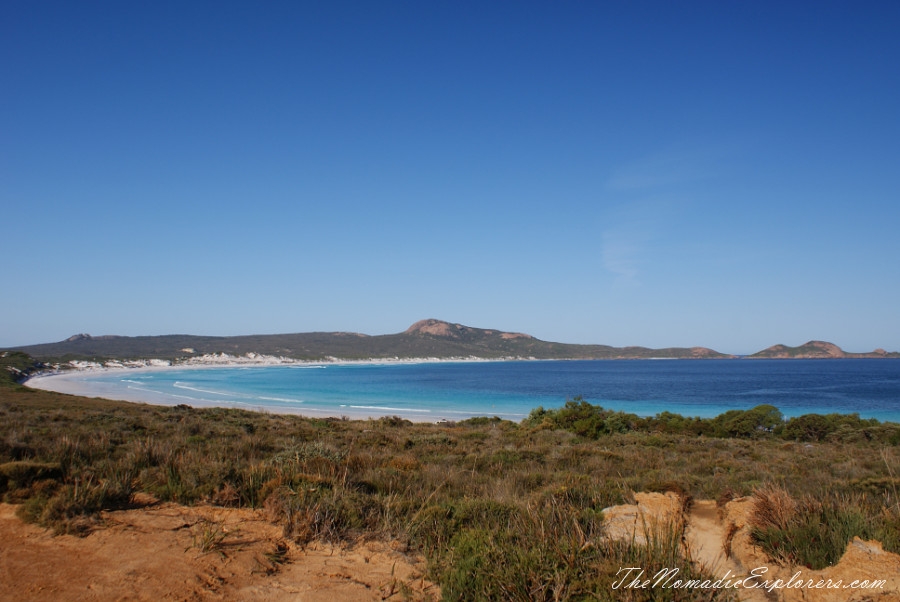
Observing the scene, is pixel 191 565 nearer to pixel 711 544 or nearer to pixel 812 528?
pixel 711 544

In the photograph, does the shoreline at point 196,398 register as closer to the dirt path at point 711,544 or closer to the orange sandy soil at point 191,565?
the dirt path at point 711,544

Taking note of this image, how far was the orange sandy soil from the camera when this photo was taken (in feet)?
13.1

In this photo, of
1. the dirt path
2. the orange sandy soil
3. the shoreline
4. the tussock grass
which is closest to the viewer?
the orange sandy soil

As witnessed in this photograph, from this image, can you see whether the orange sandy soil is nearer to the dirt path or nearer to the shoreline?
the dirt path

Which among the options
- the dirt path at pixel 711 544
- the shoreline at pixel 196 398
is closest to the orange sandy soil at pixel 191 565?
the dirt path at pixel 711 544

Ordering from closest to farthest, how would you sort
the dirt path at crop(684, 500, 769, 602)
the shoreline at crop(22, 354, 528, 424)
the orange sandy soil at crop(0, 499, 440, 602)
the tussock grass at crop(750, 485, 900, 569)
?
the orange sandy soil at crop(0, 499, 440, 602) < the dirt path at crop(684, 500, 769, 602) < the tussock grass at crop(750, 485, 900, 569) < the shoreline at crop(22, 354, 528, 424)

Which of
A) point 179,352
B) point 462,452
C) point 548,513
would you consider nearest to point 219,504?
point 548,513

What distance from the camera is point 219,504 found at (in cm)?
632

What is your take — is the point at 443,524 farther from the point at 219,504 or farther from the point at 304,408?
the point at 304,408

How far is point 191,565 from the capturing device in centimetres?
445

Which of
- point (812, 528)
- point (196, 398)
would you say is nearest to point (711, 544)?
point (812, 528)

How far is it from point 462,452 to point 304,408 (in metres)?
30.5

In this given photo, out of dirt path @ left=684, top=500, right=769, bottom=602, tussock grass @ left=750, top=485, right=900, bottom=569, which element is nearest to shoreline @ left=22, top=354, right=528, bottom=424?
dirt path @ left=684, top=500, right=769, bottom=602

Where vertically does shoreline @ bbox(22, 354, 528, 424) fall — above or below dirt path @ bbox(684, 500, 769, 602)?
below
